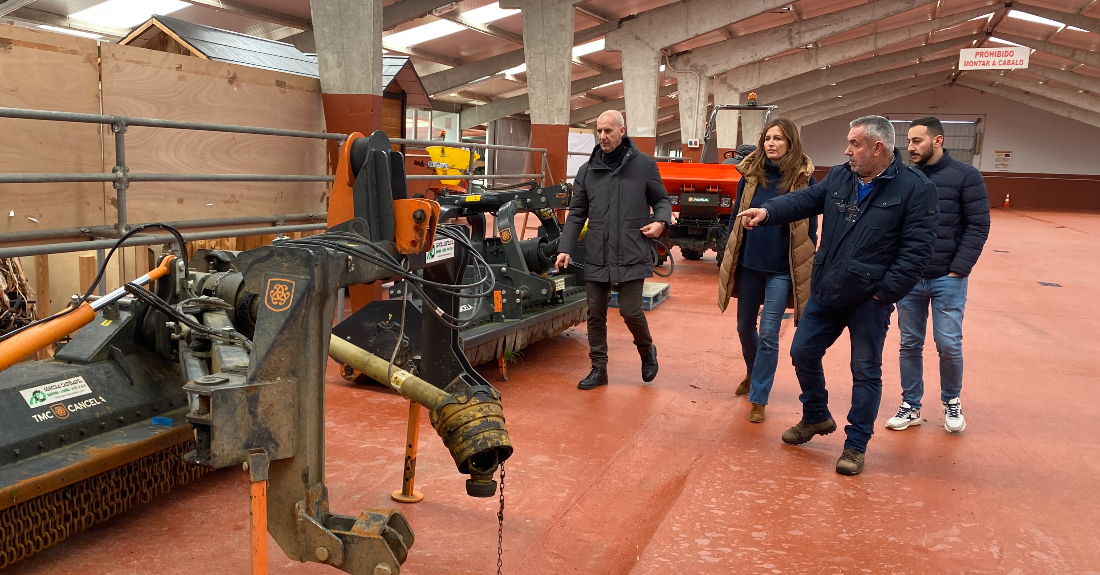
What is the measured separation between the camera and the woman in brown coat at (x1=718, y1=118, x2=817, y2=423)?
4.51 meters

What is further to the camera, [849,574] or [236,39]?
[236,39]

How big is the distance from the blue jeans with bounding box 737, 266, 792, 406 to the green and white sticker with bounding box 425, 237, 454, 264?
207 centimetres

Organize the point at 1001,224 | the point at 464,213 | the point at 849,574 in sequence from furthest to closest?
the point at 1001,224 < the point at 464,213 < the point at 849,574

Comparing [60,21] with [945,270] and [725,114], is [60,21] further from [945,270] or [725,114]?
[725,114]

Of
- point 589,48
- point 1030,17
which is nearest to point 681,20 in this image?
point 589,48

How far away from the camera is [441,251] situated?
10.1 ft

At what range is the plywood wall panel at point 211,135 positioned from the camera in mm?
5078

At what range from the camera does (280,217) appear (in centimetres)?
611

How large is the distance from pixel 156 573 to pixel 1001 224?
2268 centimetres

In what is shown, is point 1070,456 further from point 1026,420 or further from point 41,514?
point 41,514

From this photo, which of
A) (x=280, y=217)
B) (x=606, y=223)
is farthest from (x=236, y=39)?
(x=606, y=223)

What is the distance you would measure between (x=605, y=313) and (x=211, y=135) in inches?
116

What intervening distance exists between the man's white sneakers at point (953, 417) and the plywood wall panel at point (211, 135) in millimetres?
4741

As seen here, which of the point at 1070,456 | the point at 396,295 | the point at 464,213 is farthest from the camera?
the point at 464,213
